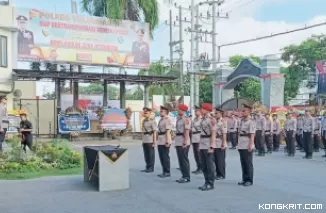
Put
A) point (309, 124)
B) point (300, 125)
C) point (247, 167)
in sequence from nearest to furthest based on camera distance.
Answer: point (247, 167) < point (309, 124) < point (300, 125)

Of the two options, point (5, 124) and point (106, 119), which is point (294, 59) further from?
point (5, 124)

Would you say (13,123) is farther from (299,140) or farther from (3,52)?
(299,140)

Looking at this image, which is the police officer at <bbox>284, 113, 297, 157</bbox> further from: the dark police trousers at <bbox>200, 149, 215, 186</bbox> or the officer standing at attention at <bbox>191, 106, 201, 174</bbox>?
the dark police trousers at <bbox>200, 149, 215, 186</bbox>

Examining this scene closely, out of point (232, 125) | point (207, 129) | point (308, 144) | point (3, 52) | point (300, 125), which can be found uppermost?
point (3, 52)

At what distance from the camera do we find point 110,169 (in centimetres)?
877

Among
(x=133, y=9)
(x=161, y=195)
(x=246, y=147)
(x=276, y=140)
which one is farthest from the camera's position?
(x=133, y=9)

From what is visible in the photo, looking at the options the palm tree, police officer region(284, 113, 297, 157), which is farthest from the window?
police officer region(284, 113, 297, 157)

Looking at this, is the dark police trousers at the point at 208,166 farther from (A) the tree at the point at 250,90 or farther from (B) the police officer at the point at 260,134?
(A) the tree at the point at 250,90

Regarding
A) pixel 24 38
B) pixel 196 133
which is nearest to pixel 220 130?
pixel 196 133

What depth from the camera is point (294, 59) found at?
144 feet

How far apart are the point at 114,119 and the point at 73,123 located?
2236 millimetres

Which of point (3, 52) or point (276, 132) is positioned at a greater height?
point (3, 52)

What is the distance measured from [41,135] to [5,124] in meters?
11.8

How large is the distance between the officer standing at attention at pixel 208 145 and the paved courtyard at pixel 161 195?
0.25 metres
